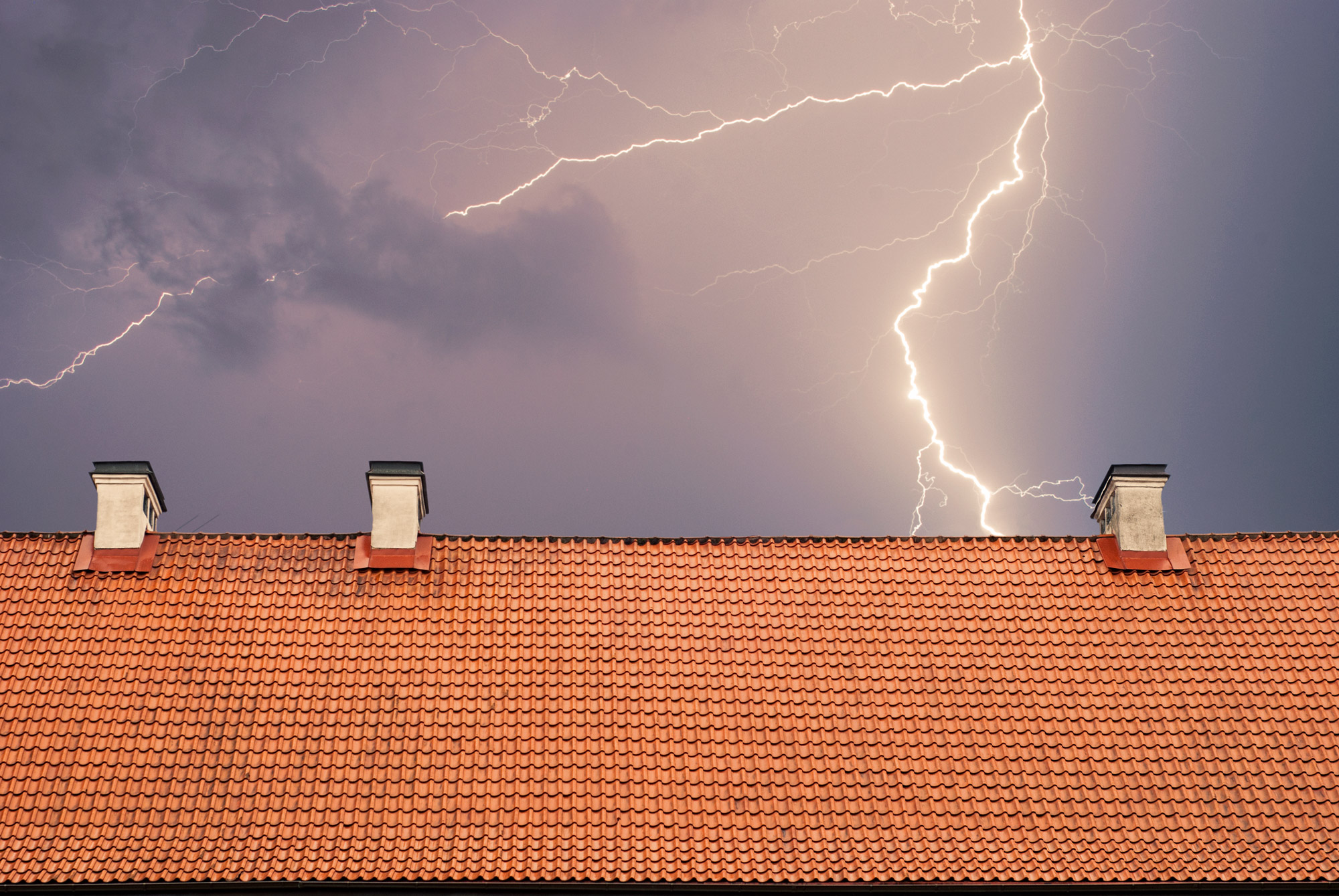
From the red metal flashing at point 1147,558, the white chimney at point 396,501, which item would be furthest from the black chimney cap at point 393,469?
the red metal flashing at point 1147,558

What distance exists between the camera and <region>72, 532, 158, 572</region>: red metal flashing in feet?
48.3

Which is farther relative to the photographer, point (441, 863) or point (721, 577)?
point (721, 577)

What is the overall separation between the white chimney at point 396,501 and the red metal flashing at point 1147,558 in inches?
375

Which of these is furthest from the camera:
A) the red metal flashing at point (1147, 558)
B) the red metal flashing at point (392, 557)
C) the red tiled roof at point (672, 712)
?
the red metal flashing at point (1147, 558)

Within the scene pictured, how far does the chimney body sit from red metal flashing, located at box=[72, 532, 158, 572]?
13247mm

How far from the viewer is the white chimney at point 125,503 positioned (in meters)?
15.0

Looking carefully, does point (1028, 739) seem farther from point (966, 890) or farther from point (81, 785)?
point (81, 785)

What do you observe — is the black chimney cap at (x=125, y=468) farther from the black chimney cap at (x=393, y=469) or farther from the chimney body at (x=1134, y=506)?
the chimney body at (x=1134, y=506)

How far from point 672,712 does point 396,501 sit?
203 inches

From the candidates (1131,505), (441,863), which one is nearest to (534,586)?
(441,863)

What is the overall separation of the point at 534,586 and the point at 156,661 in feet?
15.3

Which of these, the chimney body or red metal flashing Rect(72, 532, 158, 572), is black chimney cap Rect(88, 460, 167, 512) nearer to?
red metal flashing Rect(72, 532, 158, 572)

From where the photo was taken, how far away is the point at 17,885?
11.1 metres

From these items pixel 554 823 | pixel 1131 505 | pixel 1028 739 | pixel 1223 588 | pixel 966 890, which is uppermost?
pixel 1131 505
